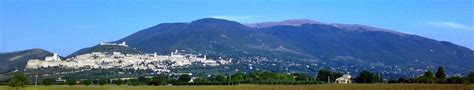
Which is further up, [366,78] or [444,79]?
[366,78]

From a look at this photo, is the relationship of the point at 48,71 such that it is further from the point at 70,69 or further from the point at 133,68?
the point at 133,68

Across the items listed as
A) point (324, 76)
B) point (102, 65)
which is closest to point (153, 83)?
A: point (324, 76)

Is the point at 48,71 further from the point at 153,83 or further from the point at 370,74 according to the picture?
the point at 370,74

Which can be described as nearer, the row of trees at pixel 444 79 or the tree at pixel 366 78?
the row of trees at pixel 444 79

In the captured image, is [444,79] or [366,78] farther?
[366,78]

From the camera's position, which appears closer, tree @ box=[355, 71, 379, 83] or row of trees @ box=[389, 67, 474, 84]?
row of trees @ box=[389, 67, 474, 84]

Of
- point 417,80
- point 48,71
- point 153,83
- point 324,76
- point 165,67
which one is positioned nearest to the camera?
point 417,80

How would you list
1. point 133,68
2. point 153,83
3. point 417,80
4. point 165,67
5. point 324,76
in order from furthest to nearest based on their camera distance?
point 165,67 → point 133,68 → point 324,76 → point 153,83 → point 417,80

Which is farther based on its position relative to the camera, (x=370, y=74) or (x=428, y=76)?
(x=370, y=74)

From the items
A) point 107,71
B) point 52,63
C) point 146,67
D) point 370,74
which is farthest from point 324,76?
point 52,63
